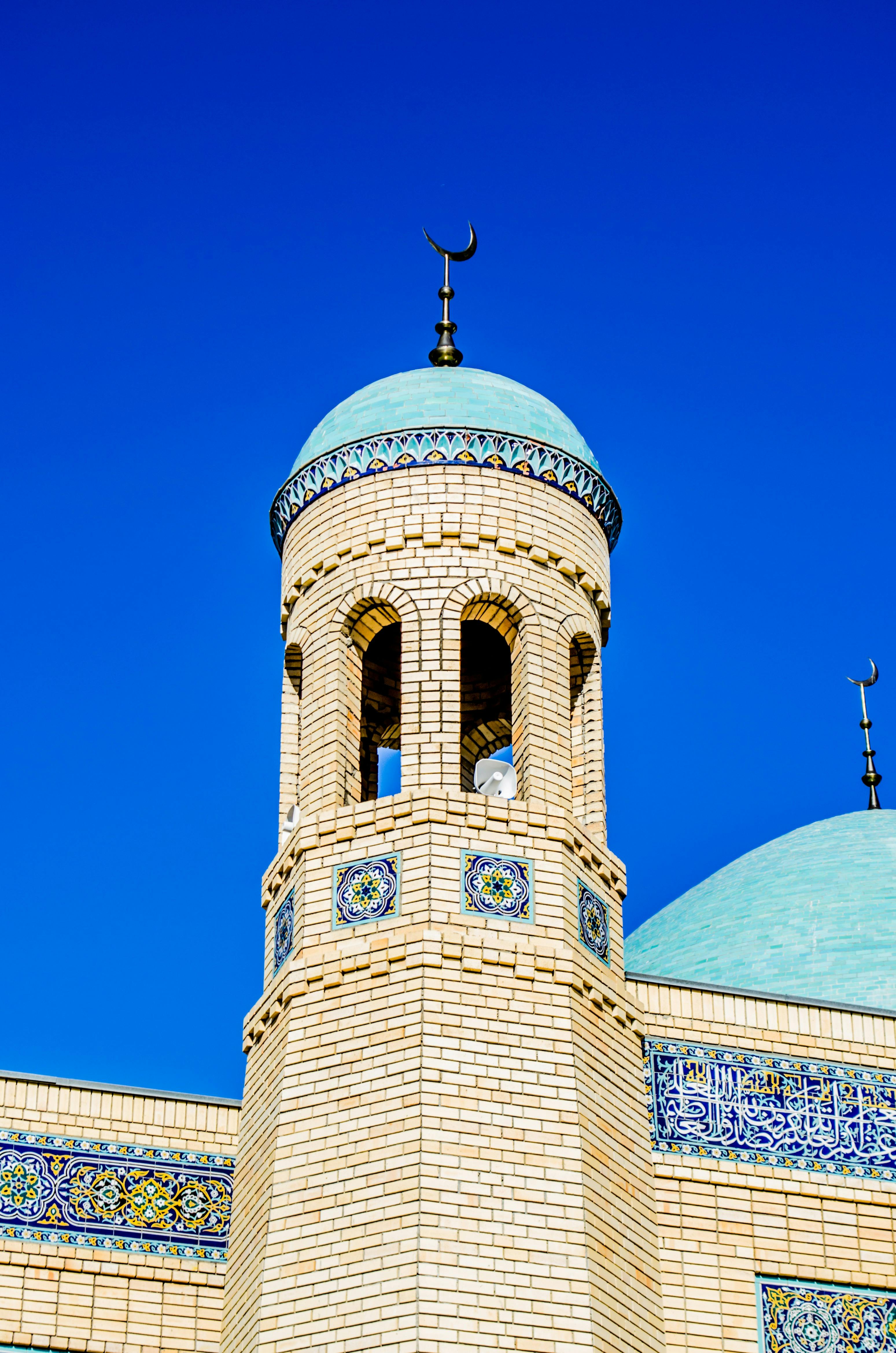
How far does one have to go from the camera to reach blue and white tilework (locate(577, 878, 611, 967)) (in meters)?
9.73

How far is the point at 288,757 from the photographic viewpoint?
10.8 m

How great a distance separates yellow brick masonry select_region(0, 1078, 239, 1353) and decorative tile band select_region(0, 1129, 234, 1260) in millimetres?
42

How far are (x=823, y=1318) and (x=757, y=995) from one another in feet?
4.61

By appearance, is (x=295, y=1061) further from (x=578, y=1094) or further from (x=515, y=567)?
(x=515, y=567)

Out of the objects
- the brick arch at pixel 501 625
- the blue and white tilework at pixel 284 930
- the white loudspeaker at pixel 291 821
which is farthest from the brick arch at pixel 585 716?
the blue and white tilework at pixel 284 930

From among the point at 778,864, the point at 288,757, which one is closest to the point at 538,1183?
the point at 288,757

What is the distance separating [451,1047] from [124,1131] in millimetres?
1580

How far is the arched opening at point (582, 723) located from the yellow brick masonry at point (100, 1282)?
2216 millimetres

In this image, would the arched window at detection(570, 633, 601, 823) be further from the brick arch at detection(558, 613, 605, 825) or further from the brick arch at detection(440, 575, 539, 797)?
the brick arch at detection(440, 575, 539, 797)

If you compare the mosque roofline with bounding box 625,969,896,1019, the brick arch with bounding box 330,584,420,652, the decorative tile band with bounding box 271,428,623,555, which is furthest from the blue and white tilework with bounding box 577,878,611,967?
the decorative tile band with bounding box 271,428,623,555

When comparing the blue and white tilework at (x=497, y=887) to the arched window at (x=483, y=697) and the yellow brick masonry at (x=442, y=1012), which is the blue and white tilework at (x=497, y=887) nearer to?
the yellow brick masonry at (x=442, y=1012)

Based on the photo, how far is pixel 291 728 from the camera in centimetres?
1086

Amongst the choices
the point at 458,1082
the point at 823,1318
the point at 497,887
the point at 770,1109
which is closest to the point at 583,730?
the point at 497,887

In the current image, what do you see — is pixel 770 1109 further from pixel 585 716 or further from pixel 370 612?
pixel 370 612
